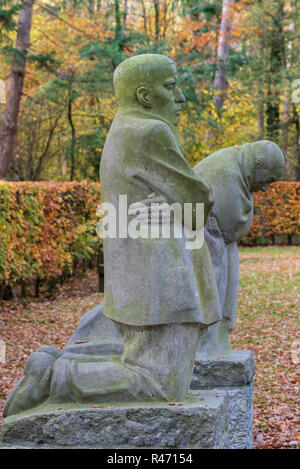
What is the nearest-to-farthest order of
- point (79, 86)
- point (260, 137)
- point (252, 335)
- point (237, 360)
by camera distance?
point (237, 360) < point (252, 335) < point (79, 86) < point (260, 137)

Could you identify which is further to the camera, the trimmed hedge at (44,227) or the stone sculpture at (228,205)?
the trimmed hedge at (44,227)

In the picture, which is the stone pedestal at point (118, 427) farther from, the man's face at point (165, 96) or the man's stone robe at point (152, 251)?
the man's face at point (165, 96)

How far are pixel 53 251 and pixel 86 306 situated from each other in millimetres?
1500

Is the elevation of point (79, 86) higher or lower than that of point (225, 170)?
higher

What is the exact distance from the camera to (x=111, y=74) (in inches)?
734

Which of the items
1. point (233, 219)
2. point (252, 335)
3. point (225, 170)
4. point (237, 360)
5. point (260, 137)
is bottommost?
point (252, 335)

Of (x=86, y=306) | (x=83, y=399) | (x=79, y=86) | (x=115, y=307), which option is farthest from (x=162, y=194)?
(x=79, y=86)

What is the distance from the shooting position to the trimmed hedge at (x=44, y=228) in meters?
11.5

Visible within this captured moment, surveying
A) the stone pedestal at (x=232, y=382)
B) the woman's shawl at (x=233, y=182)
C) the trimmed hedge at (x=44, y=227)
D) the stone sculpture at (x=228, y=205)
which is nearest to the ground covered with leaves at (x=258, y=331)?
the trimmed hedge at (x=44, y=227)

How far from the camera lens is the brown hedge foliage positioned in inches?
990

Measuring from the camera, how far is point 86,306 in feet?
41.2

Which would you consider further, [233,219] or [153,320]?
[233,219]

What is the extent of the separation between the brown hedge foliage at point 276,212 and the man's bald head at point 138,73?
21571 mm

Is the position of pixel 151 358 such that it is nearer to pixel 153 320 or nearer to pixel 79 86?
pixel 153 320
